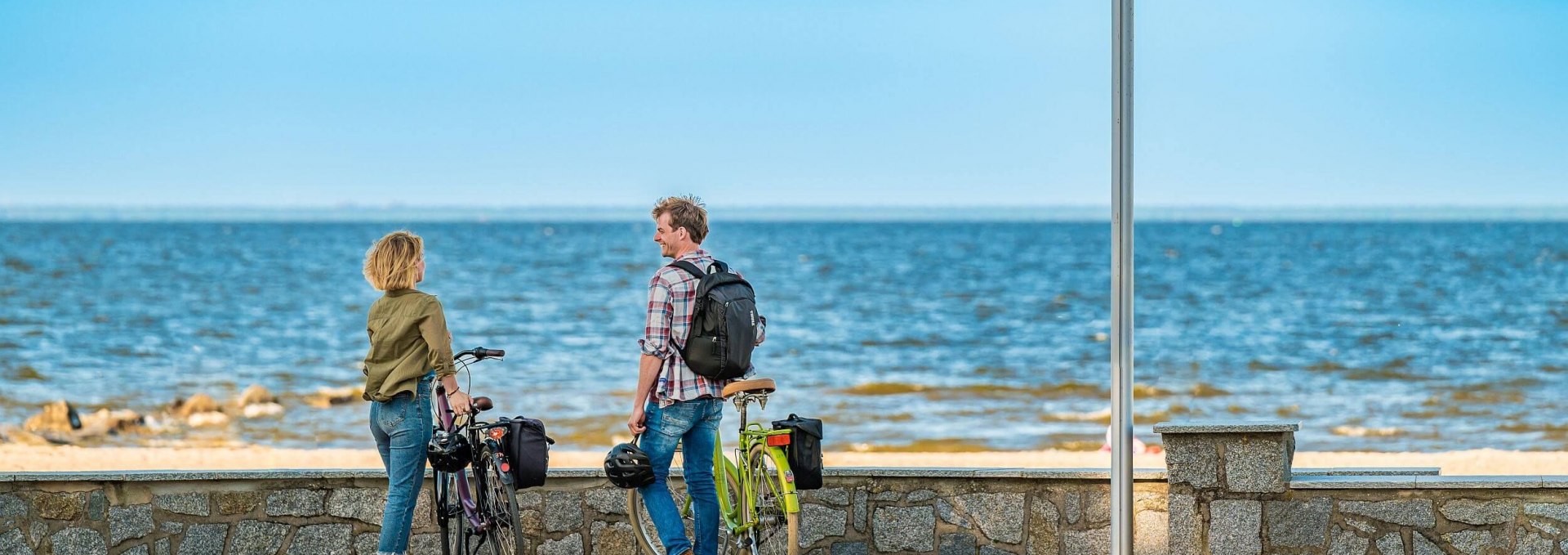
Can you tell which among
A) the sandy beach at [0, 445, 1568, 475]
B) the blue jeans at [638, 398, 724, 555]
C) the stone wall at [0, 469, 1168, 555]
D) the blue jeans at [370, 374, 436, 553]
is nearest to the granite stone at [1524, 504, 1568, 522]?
the stone wall at [0, 469, 1168, 555]

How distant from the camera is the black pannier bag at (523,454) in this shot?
473 cm

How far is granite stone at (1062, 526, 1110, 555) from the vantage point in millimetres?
5250

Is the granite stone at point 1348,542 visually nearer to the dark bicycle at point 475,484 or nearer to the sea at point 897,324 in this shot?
the dark bicycle at point 475,484

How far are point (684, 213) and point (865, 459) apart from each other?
1128 centimetres

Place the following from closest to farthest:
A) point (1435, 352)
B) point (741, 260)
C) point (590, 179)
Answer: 1. point (1435, 352)
2. point (741, 260)
3. point (590, 179)

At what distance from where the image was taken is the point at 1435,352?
3002 centimetres

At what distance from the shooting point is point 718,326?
4512 millimetres

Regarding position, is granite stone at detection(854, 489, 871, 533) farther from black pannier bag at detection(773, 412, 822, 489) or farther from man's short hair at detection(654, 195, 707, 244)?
man's short hair at detection(654, 195, 707, 244)

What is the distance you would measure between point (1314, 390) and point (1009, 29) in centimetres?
2587

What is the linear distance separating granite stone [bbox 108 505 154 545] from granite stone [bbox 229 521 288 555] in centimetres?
34

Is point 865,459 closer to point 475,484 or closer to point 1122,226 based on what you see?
point 475,484

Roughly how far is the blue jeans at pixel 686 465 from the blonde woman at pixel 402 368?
642mm

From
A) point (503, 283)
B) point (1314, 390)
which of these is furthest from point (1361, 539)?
point (503, 283)

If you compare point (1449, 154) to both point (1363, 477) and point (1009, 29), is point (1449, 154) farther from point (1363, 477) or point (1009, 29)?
point (1363, 477)
